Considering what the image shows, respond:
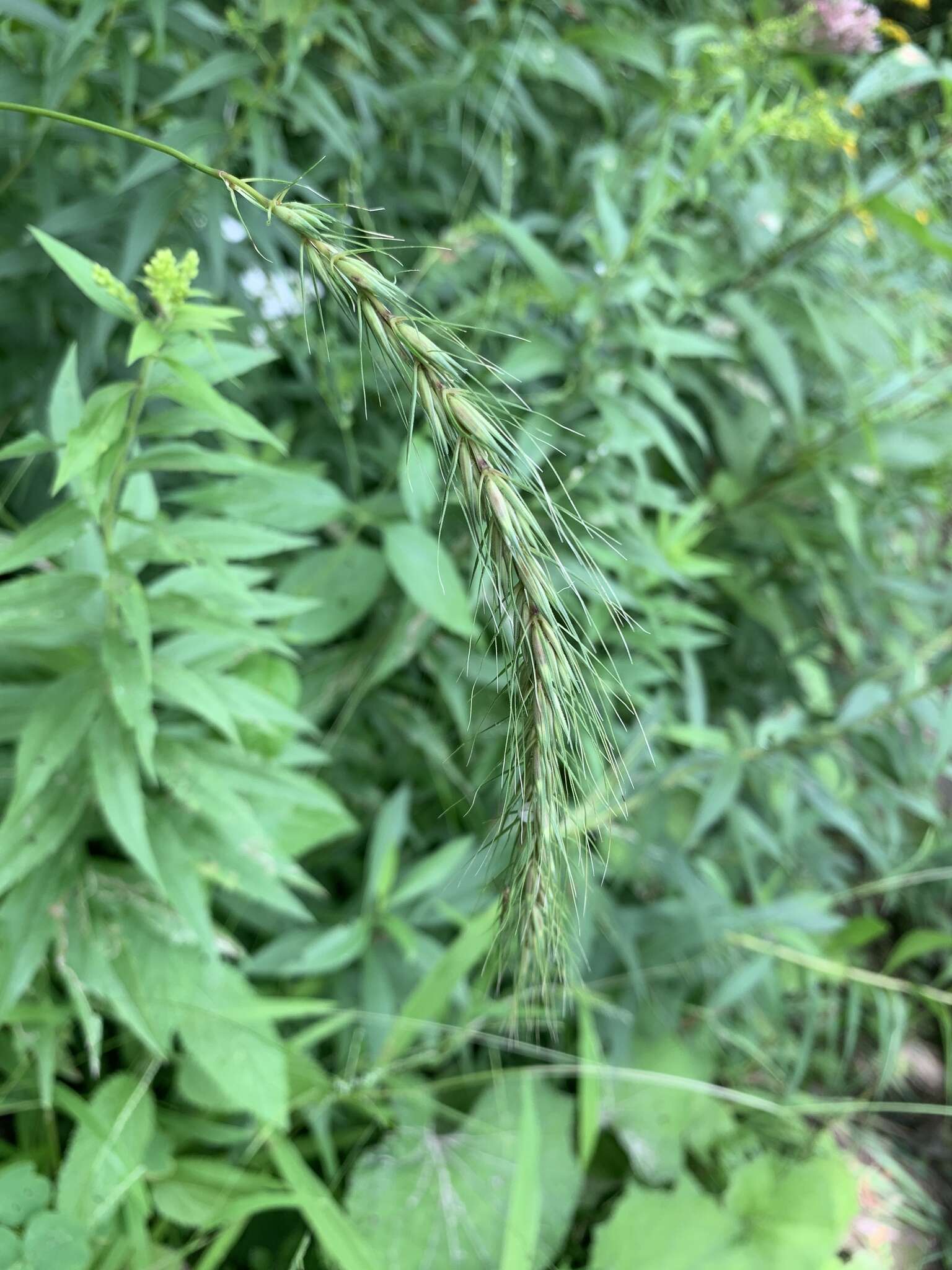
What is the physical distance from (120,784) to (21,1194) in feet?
1.66

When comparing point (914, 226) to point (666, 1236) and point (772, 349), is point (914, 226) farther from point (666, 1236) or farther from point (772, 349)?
point (666, 1236)

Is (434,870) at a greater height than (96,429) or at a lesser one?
lesser

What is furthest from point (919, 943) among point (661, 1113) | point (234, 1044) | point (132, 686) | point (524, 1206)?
point (132, 686)

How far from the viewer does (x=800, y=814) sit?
6.35 ft

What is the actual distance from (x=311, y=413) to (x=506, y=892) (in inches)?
53.7

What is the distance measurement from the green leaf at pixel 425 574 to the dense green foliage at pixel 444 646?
0.01 meters

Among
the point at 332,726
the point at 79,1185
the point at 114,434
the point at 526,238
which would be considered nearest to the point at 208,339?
the point at 114,434

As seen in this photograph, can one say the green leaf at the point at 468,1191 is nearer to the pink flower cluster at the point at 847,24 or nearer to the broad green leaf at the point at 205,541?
the broad green leaf at the point at 205,541

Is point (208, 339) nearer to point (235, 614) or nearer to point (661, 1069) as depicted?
point (235, 614)

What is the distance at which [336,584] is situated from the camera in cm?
152

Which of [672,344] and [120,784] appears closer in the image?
[120,784]

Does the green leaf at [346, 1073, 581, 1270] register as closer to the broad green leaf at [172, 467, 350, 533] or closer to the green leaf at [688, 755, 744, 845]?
the green leaf at [688, 755, 744, 845]

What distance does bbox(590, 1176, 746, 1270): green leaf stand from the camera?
1.44 metres

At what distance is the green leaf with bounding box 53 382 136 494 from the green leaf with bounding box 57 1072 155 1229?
94 cm
